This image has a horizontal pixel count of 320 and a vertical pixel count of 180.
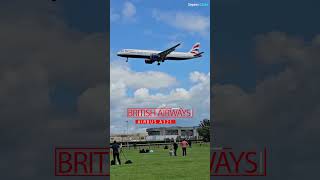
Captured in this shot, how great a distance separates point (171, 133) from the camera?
1054 inches

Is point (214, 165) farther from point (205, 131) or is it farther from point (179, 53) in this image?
Result: point (179, 53)

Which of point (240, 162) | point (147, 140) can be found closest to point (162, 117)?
point (240, 162)

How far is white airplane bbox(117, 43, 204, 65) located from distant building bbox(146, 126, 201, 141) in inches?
129

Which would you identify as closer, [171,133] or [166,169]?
[166,169]

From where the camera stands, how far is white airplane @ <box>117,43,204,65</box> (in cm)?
2120

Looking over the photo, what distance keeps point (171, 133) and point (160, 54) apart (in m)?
5.98

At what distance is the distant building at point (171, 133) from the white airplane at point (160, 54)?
3288 mm

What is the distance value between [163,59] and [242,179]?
5505 mm
